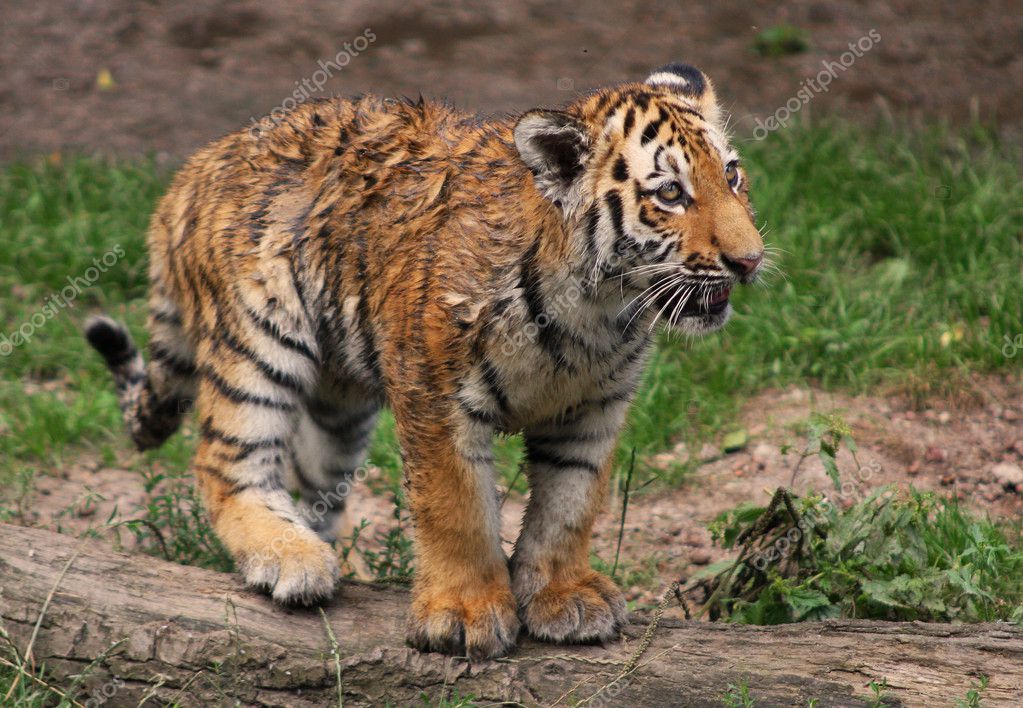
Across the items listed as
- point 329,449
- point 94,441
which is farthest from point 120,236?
point 329,449

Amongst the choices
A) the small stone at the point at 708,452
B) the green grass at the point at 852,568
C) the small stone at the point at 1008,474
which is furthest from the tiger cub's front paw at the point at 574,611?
the small stone at the point at 1008,474

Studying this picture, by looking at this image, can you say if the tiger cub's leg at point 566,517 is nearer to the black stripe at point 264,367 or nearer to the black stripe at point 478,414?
the black stripe at point 478,414

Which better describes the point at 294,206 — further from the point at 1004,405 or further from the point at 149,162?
the point at 149,162

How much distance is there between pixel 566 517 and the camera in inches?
142

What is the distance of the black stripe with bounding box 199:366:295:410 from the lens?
3.94 metres

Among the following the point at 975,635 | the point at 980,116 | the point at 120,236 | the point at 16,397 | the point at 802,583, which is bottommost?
the point at 16,397

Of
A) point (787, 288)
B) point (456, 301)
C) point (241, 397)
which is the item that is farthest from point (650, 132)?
point (787, 288)

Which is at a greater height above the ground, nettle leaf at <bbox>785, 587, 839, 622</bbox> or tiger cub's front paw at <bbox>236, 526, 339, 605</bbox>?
nettle leaf at <bbox>785, 587, 839, 622</bbox>

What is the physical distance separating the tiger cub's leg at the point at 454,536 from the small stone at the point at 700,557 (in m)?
1.36

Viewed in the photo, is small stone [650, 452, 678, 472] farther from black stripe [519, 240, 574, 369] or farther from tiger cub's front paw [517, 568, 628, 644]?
black stripe [519, 240, 574, 369]

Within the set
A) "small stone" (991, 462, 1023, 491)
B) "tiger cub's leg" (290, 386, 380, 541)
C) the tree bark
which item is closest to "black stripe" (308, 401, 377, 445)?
"tiger cub's leg" (290, 386, 380, 541)

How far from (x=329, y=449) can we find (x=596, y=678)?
1873 millimetres

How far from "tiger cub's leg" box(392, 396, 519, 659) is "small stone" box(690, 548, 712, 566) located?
136 centimetres

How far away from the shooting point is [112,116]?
8.34 metres
